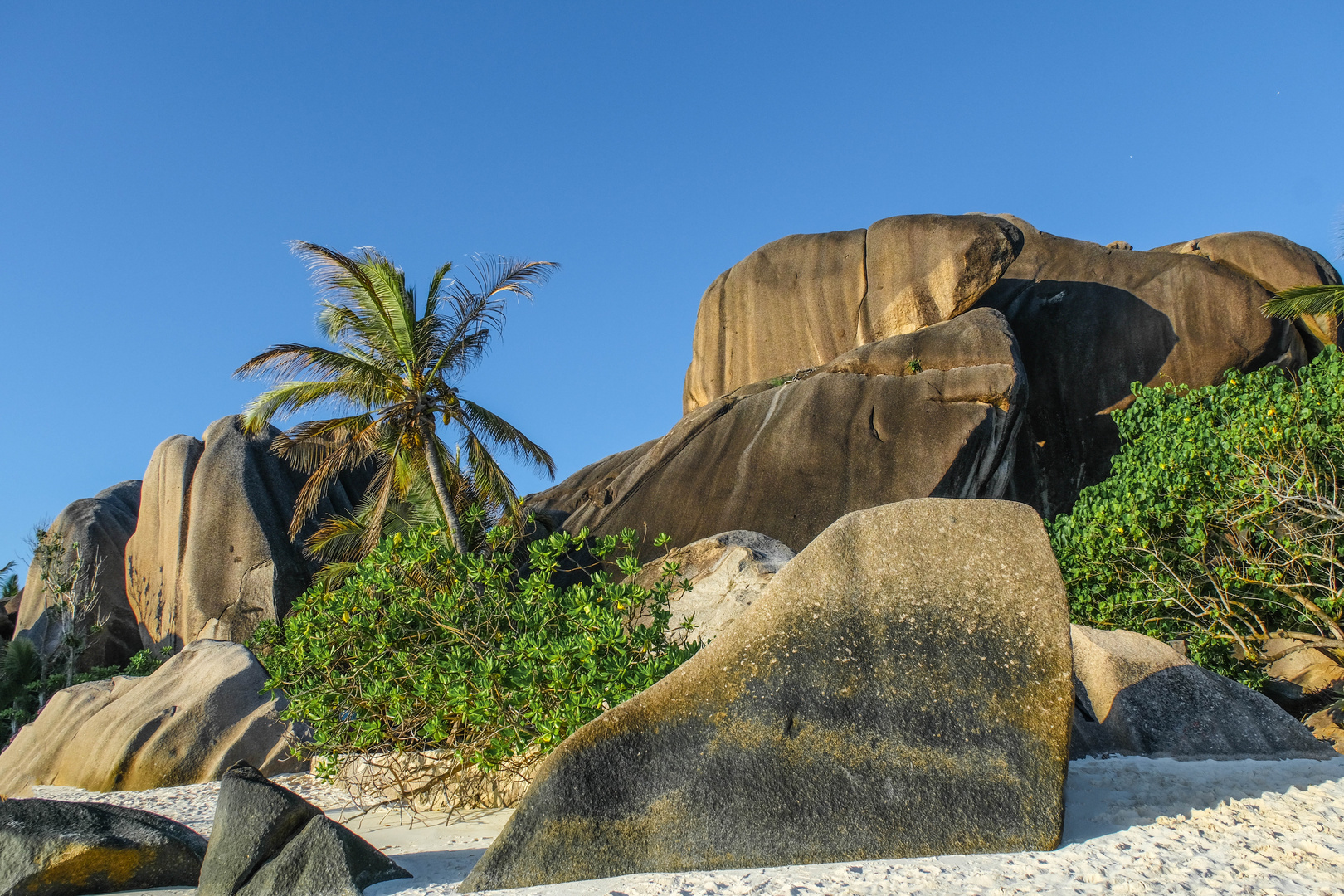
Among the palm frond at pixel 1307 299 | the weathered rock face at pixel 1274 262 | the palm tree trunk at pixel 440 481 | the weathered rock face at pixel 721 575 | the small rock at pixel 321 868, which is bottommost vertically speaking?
the small rock at pixel 321 868

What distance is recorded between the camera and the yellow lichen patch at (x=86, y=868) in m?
4.36

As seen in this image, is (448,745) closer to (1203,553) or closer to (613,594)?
(613,594)

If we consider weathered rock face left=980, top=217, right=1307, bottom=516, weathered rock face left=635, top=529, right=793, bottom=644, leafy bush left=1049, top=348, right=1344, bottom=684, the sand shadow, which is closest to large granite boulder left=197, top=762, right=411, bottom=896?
the sand shadow

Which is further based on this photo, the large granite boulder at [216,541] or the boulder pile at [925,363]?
the large granite boulder at [216,541]

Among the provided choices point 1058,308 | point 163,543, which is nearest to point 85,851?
point 163,543

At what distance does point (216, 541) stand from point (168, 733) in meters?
10.8

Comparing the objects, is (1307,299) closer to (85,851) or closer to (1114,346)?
(1114,346)

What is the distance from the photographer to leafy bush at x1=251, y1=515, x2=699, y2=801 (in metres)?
5.34

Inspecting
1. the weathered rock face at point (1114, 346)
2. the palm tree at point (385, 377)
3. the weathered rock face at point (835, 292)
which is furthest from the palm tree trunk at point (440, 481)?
the weathered rock face at point (1114, 346)

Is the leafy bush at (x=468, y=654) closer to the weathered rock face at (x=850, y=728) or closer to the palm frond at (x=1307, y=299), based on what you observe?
the weathered rock face at (x=850, y=728)

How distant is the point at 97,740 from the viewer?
8750 millimetres

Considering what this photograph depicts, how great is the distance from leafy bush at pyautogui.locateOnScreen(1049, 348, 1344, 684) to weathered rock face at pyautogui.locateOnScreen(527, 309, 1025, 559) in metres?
5.04

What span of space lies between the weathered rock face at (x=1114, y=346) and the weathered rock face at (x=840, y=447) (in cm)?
308

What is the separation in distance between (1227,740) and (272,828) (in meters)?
5.99
